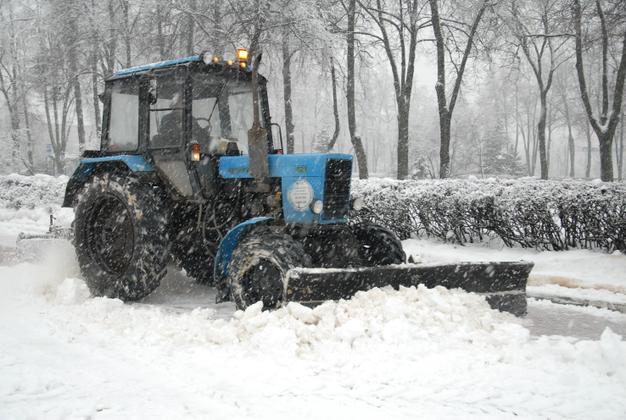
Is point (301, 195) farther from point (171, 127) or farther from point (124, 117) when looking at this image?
point (124, 117)

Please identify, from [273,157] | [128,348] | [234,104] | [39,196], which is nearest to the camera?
[128,348]

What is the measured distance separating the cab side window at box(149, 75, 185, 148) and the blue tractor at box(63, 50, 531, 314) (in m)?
0.01

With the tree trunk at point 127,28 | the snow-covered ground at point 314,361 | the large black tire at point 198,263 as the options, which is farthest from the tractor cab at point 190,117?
the tree trunk at point 127,28

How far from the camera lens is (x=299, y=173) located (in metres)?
5.64

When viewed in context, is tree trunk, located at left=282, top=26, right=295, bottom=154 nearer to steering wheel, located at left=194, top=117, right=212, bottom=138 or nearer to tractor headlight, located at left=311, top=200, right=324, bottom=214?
steering wheel, located at left=194, top=117, right=212, bottom=138

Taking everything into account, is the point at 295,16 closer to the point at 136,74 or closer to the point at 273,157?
the point at 136,74

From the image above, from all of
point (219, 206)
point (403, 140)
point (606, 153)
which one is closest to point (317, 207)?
point (219, 206)

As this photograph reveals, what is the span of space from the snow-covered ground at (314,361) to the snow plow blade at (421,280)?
0.52 ft

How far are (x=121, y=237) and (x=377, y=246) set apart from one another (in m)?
2.90

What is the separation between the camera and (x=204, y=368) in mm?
4043

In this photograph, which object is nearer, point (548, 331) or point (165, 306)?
point (548, 331)

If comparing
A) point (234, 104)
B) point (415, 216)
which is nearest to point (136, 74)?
point (234, 104)

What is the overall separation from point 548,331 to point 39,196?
56.9 feet

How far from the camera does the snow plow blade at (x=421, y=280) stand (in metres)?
4.79
